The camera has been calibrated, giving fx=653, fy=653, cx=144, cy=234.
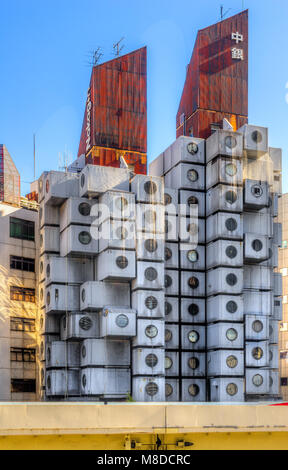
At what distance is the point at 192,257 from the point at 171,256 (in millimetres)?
2176

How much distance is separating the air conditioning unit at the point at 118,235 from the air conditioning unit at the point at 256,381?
1645cm

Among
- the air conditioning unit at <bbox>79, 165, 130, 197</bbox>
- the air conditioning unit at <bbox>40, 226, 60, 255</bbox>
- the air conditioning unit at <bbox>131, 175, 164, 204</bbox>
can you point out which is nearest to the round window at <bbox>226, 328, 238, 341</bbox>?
the air conditioning unit at <bbox>131, 175, 164, 204</bbox>

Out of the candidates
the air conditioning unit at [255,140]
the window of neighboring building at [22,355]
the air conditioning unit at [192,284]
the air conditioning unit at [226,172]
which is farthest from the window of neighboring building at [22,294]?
the air conditioning unit at [255,140]

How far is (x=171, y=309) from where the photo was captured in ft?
203

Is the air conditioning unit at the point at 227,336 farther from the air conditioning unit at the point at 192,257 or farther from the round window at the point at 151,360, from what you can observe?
the round window at the point at 151,360

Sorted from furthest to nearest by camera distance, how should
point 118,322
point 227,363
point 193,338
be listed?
1. point 193,338
2. point 227,363
3. point 118,322

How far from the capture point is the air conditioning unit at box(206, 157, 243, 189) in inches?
2456

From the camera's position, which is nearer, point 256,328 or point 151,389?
point 151,389

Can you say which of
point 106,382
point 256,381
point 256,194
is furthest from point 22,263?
point 256,381

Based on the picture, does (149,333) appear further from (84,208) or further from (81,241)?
(84,208)

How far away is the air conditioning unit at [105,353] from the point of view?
5756 cm

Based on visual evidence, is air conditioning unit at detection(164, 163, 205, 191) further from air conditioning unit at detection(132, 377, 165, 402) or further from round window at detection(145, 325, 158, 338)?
air conditioning unit at detection(132, 377, 165, 402)

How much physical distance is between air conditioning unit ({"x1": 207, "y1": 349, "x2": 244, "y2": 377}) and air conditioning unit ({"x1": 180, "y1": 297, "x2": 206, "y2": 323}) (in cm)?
377
